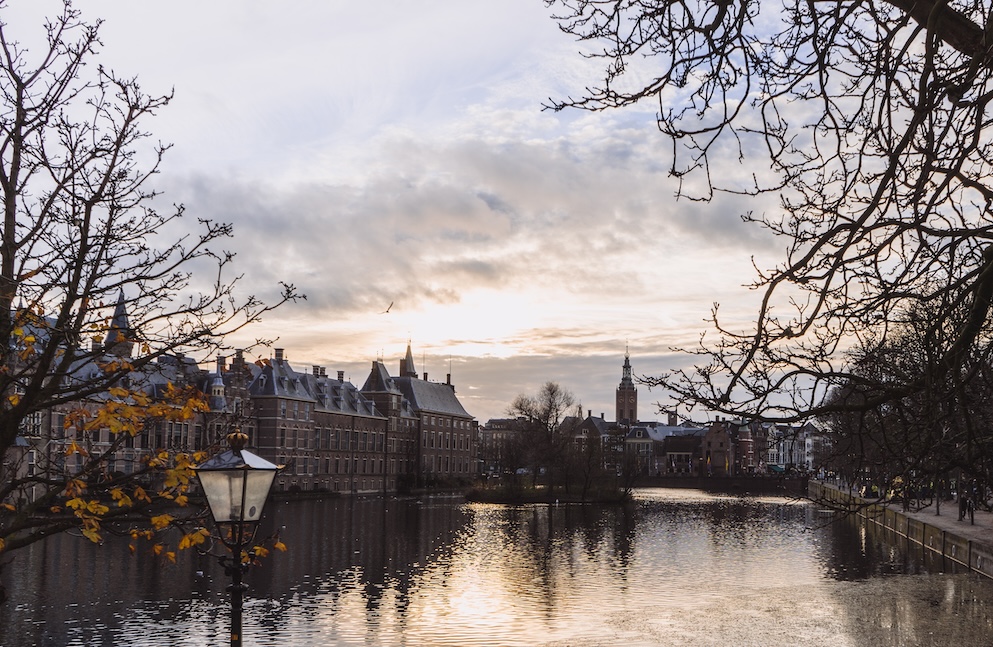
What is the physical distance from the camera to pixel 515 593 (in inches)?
1022

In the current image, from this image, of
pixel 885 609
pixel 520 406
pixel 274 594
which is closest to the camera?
pixel 885 609

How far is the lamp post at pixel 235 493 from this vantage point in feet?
25.5

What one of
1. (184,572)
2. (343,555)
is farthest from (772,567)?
(184,572)

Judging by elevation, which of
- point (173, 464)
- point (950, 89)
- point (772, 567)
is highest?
point (950, 89)

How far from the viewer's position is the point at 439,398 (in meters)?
102

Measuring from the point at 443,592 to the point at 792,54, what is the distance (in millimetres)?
22220

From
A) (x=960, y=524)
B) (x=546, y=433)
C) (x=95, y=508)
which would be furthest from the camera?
(x=546, y=433)

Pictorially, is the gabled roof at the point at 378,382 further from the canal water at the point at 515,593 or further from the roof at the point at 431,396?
the canal water at the point at 515,593

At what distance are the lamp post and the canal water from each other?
27.0ft

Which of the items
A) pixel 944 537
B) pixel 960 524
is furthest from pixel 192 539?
pixel 960 524

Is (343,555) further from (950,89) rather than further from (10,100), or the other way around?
(950,89)

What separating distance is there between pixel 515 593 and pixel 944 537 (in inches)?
642

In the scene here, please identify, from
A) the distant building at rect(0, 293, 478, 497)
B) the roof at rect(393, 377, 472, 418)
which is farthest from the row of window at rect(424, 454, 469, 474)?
the roof at rect(393, 377, 472, 418)

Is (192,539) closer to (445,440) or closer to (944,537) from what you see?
(944,537)
